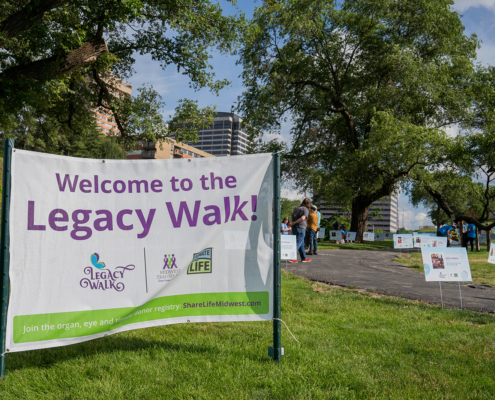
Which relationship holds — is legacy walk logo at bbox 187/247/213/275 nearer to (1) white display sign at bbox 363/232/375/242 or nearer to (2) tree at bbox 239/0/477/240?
(2) tree at bbox 239/0/477/240

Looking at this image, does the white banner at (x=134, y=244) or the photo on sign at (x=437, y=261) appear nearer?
the white banner at (x=134, y=244)

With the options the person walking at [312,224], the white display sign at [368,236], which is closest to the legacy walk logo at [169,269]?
the person walking at [312,224]

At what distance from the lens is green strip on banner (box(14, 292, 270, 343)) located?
3287 mm

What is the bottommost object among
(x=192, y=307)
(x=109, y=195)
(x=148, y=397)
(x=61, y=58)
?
(x=148, y=397)

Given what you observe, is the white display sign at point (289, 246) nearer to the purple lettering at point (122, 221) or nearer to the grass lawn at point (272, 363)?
the grass lawn at point (272, 363)

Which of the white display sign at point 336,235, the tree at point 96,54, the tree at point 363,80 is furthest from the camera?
the white display sign at point 336,235

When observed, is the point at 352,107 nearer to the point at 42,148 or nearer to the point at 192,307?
the point at 192,307

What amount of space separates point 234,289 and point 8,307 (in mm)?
1958

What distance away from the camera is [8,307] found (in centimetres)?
321

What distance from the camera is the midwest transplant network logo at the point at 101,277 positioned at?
139 inches

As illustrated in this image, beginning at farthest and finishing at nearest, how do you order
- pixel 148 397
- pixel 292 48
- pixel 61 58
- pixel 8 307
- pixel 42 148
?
pixel 42 148, pixel 292 48, pixel 61 58, pixel 8 307, pixel 148 397

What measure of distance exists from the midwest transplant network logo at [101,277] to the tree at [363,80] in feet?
66.0

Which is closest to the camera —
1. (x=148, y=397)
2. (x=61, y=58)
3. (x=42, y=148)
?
(x=148, y=397)

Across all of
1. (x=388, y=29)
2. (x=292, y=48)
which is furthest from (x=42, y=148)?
(x=388, y=29)
